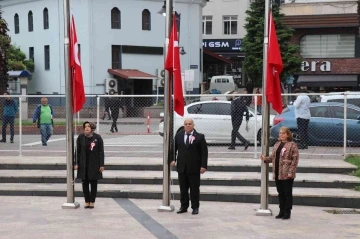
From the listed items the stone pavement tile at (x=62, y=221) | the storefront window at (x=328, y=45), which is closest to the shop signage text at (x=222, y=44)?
the storefront window at (x=328, y=45)

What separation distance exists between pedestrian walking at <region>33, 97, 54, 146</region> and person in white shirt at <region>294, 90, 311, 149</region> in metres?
7.57

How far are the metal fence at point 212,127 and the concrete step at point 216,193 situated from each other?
3282 millimetres

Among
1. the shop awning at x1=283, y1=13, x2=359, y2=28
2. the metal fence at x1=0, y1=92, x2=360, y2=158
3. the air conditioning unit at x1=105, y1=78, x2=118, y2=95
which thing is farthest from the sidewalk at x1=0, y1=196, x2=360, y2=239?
the shop awning at x1=283, y1=13, x2=359, y2=28

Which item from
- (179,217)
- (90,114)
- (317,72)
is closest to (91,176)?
(179,217)

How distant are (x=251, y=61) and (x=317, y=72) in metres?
5.42

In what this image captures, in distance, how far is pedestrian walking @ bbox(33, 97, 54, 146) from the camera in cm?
1941

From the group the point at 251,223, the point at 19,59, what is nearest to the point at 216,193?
the point at 251,223

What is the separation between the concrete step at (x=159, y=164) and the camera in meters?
14.8

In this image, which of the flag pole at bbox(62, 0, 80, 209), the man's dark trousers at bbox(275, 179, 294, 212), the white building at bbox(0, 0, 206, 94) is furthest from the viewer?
the white building at bbox(0, 0, 206, 94)

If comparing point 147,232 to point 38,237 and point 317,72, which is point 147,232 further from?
point 317,72

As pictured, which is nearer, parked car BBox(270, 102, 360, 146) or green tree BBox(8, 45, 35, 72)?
parked car BBox(270, 102, 360, 146)

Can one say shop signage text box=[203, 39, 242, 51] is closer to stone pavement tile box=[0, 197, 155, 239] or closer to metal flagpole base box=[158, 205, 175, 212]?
stone pavement tile box=[0, 197, 155, 239]

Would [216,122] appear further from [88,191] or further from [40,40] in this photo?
[40,40]

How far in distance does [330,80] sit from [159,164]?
34457 mm
